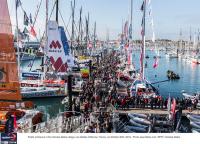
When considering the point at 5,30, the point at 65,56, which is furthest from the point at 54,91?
the point at 5,30

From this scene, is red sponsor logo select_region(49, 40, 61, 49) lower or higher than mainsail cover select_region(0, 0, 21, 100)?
higher

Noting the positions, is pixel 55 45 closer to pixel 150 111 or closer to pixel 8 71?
pixel 8 71

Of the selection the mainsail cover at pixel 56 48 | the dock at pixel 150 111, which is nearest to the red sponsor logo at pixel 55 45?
the mainsail cover at pixel 56 48

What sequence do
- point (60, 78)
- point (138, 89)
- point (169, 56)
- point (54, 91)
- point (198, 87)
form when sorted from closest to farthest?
1. point (138, 89)
2. point (54, 91)
3. point (60, 78)
4. point (198, 87)
5. point (169, 56)

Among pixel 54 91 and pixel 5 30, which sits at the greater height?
pixel 5 30

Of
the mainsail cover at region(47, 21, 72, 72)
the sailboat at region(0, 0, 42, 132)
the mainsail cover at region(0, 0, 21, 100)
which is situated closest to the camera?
the sailboat at region(0, 0, 42, 132)

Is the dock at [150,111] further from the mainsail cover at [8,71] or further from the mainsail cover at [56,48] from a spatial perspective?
the mainsail cover at [8,71]

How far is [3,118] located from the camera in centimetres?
2573

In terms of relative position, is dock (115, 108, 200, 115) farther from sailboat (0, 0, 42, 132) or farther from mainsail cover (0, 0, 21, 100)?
mainsail cover (0, 0, 21, 100)

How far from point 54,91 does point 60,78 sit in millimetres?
4479

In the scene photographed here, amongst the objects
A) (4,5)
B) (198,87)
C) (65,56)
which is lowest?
(198,87)

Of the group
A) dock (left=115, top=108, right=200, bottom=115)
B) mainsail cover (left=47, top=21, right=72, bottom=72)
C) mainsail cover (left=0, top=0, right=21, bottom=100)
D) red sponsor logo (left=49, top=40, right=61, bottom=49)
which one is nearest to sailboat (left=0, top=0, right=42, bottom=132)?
mainsail cover (left=0, top=0, right=21, bottom=100)

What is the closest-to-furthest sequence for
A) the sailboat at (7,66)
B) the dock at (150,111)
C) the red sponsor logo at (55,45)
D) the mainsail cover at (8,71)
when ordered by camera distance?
1. the sailboat at (7,66)
2. the mainsail cover at (8,71)
3. the red sponsor logo at (55,45)
4. the dock at (150,111)

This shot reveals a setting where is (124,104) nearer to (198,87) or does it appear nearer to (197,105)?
(197,105)
